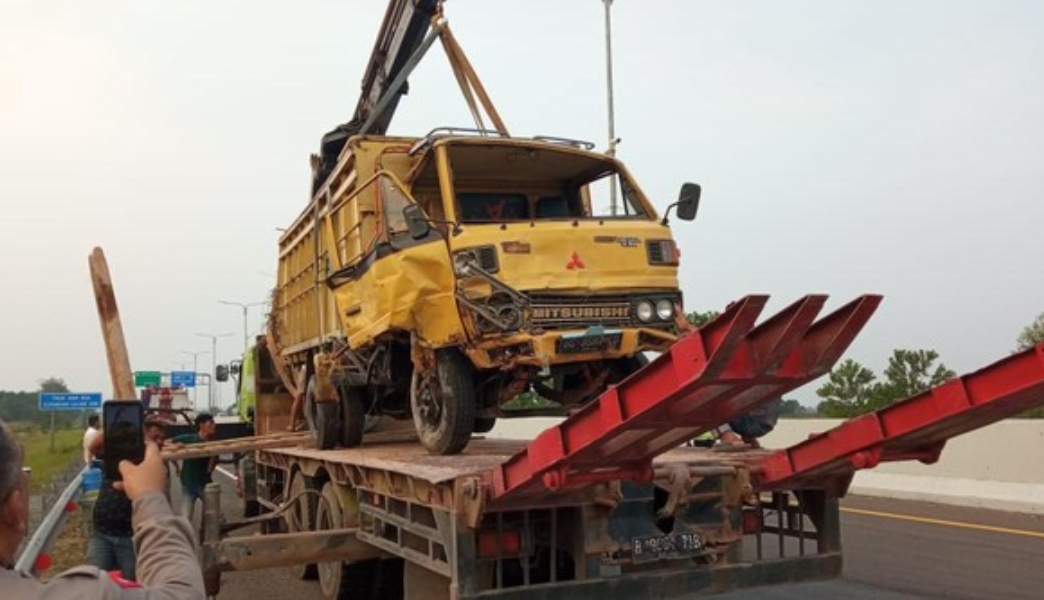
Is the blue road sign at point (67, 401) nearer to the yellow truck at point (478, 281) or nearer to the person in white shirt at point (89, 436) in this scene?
Result: the person in white shirt at point (89, 436)

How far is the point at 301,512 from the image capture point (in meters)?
8.83

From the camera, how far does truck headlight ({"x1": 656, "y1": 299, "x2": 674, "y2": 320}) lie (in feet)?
22.3

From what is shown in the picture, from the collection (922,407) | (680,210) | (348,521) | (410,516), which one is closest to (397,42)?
(680,210)

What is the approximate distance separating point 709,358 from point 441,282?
321cm

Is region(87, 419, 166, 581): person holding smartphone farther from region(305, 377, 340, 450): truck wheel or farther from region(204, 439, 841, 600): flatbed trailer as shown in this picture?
region(305, 377, 340, 450): truck wheel

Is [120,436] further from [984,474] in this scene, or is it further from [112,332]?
[984,474]

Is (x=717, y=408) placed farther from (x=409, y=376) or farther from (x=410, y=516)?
(x=409, y=376)

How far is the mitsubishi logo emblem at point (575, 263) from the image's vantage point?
657cm

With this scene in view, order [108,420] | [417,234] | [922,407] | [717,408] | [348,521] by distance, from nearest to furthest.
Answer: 1. [108,420]
2. [717,408]
3. [922,407]
4. [417,234]
5. [348,521]

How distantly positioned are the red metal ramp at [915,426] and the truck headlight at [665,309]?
1.29 m

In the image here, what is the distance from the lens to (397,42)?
13.3 m

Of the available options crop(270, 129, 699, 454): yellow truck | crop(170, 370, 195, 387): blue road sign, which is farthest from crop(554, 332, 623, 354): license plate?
crop(170, 370, 195, 387): blue road sign

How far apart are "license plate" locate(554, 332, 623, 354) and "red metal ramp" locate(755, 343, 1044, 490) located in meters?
1.24

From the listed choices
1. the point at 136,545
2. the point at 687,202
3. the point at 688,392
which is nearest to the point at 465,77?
the point at 687,202
